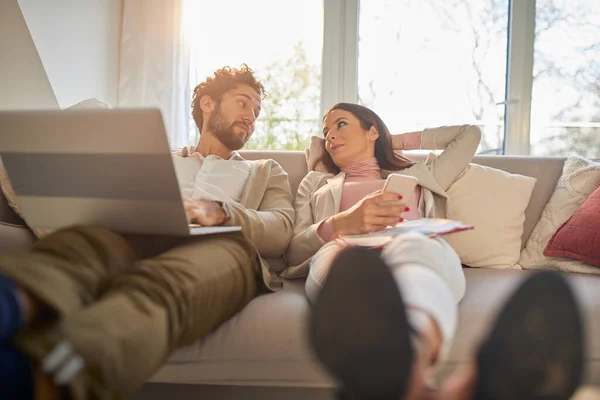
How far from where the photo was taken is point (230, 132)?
2.00m

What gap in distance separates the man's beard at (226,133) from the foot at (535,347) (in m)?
1.40

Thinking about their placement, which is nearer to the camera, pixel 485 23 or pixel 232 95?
pixel 232 95

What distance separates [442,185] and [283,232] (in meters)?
0.58

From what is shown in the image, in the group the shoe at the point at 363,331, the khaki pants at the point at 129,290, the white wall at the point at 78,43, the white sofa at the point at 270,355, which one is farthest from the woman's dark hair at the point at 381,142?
the white wall at the point at 78,43

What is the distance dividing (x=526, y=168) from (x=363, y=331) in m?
1.57

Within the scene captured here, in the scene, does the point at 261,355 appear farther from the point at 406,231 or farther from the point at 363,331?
the point at 363,331

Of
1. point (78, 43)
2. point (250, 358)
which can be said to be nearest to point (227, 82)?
point (250, 358)

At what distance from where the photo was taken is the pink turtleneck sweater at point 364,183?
5.85ft

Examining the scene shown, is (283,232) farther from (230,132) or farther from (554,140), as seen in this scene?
(554,140)

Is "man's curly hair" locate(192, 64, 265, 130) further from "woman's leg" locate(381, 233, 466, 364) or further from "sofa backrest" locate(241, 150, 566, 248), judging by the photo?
"woman's leg" locate(381, 233, 466, 364)

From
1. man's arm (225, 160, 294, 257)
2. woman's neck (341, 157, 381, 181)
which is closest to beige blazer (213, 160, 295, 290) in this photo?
man's arm (225, 160, 294, 257)

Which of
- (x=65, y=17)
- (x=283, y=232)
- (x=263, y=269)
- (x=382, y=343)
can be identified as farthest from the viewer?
(x=65, y=17)

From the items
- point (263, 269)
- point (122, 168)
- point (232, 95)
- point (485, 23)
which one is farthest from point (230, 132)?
point (485, 23)

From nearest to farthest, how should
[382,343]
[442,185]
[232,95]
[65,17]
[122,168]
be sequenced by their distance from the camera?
[382,343] < [122,168] < [442,185] < [232,95] < [65,17]
